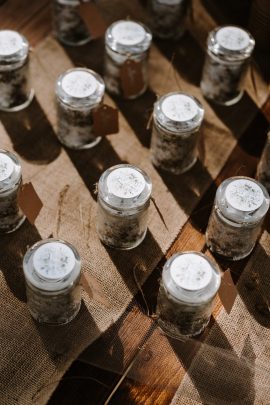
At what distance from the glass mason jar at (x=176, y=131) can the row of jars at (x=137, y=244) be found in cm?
14

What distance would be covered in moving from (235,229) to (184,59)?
59 centimetres

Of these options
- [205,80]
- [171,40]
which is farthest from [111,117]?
[171,40]

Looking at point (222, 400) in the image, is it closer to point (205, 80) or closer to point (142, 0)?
point (205, 80)

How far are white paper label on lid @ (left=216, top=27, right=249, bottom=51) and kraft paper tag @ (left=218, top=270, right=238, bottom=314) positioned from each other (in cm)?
56

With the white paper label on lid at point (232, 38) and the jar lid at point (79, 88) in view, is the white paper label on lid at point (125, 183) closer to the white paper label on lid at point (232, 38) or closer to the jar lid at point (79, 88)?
the jar lid at point (79, 88)

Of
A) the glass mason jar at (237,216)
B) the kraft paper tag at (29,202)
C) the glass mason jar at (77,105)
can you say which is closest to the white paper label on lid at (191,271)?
the glass mason jar at (237,216)

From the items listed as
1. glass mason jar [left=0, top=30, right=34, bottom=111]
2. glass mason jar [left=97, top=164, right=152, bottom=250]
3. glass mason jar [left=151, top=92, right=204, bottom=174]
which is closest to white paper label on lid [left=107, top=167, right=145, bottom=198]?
glass mason jar [left=97, top=164, right=152, bottom=250]

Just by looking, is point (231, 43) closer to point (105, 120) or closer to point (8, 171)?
point (105, 120)

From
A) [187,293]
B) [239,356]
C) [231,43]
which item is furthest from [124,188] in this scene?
[231,43]

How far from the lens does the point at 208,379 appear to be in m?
1.14

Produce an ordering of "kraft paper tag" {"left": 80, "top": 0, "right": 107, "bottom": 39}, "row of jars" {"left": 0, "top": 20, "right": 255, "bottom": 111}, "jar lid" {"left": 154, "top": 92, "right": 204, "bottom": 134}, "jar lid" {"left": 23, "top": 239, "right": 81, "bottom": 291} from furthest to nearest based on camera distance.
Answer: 1. "kraft paper tag" {"left": 80, "top": 0, "right": 107, "bottom": 39}
2. "row of jars" {"left": 0, "top": 20, "right": 255, "bottom": 111}
3. "jar lid" {"left": 154, "top": 92, "right": 204, "bottom": 134}
4. "jar lid" {"left": 23, "top": 239, "right": 81, "bottom": 291}

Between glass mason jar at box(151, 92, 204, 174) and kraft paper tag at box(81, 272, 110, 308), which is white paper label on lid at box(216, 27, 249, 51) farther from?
kraft paper tag at box(81, 272, 110, 308)

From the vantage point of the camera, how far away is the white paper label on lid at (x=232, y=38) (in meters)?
1.50

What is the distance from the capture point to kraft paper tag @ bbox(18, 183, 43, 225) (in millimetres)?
1248
